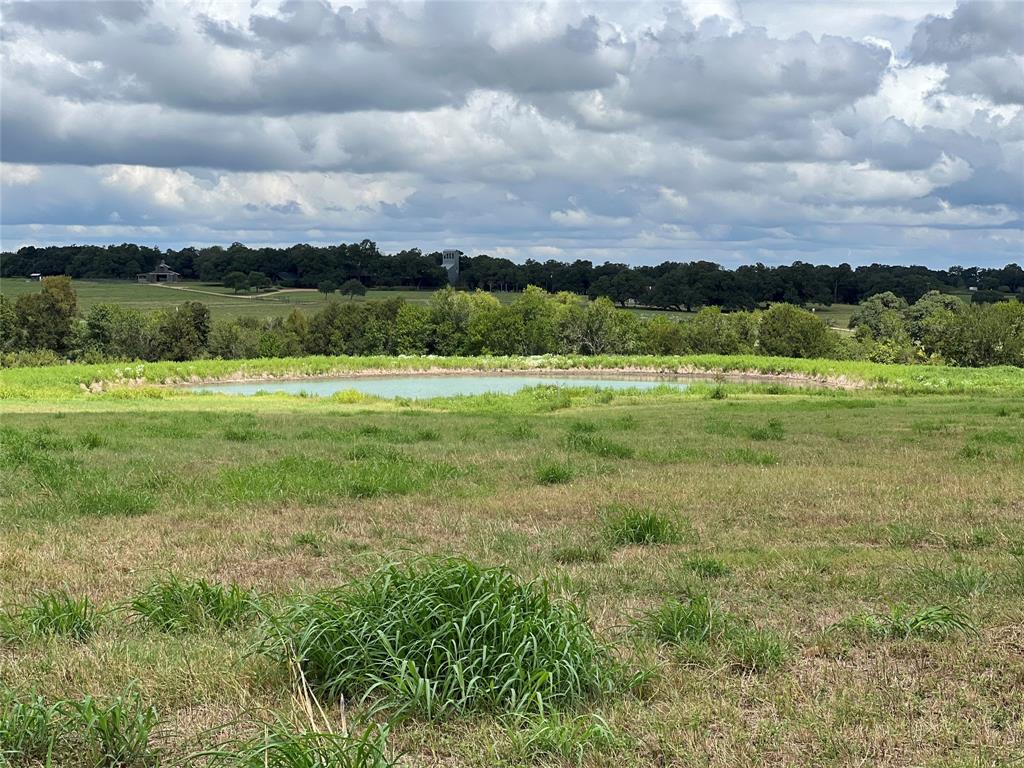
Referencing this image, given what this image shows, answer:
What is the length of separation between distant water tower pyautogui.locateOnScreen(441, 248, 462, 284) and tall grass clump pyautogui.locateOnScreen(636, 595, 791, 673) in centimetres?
16510

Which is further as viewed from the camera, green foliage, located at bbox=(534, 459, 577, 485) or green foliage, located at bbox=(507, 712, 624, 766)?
green foliage, located at bbox=(534, 459, 577, 485)

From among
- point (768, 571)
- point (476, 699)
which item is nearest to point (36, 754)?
point (476, 699)

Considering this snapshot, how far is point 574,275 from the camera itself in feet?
529

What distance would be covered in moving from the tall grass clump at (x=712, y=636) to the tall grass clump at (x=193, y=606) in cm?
280

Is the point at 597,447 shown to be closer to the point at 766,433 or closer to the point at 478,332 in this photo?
the point at 766,433

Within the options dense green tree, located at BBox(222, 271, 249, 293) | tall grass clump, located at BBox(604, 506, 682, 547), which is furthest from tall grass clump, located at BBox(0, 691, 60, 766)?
dense green tree, located at BBox(222, 271, 249, 293)

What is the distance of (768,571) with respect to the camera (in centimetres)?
755

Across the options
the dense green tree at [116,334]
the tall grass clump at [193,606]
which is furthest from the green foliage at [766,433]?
the dense green tree at [116,334]

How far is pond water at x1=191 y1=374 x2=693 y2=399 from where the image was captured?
2048 inches

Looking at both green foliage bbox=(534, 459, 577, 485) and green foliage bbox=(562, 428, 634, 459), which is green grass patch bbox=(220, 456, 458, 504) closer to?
green foliage bbox=(534, 459, 577, 485)

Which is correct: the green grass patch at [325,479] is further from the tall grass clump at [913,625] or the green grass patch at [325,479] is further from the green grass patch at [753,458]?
the tall grass clump at [913,625]

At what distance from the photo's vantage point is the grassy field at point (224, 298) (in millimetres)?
123125

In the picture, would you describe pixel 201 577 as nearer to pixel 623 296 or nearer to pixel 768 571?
pixel 768 571

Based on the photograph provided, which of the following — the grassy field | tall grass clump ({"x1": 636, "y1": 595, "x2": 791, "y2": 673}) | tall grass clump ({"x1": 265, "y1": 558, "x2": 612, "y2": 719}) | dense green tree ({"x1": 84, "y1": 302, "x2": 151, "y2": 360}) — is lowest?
dense green tree ({"x1": 84, "y1": 302, "x2": 151, "y2": 360})
